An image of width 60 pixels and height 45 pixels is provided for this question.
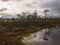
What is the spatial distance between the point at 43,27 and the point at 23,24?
0.98 metres

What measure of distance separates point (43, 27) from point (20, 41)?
1.38 metres

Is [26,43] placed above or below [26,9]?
below

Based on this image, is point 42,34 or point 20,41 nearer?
point 20,41

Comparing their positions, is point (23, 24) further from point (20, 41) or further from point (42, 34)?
point (42, 34)

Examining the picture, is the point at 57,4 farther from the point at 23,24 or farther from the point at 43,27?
the point at 23,24

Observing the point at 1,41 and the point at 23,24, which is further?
the point at 23,24

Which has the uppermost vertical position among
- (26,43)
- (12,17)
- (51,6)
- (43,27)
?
(51,6)

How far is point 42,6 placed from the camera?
6.50 m

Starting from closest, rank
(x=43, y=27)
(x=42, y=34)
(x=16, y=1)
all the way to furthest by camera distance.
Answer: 1. (x=16, y=1)
2. (x=43, y=27)
3. (x=42, y=34)

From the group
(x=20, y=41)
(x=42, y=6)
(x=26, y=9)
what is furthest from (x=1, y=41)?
(x=42, y=6)

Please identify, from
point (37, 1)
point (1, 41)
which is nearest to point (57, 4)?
point (37, 1)

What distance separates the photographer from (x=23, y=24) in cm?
669

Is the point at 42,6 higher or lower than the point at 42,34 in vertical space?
higher

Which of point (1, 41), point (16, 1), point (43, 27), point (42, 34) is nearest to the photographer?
point (1, 41)
